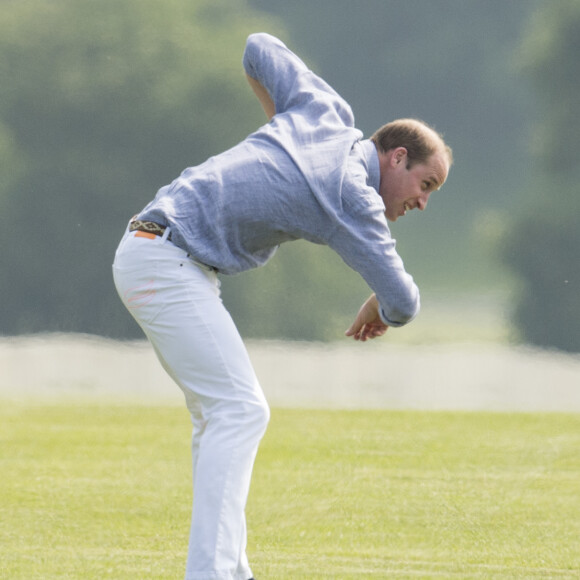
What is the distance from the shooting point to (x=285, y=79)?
10.6 feet

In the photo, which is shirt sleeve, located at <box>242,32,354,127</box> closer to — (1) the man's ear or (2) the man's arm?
(2) the man's arm

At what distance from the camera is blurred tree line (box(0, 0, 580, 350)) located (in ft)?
38.8

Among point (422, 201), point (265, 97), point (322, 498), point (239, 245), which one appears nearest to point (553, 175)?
point (322, 498)

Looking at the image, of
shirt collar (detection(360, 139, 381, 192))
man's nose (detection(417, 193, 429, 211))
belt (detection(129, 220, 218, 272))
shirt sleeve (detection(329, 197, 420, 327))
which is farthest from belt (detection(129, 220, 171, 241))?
man's nose (detection(417, 193, 429, 211))

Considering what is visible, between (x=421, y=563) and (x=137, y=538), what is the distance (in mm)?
1190

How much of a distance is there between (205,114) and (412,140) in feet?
31.6

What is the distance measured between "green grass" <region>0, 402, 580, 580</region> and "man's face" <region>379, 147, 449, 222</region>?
57.8 inches

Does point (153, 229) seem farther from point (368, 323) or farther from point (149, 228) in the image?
point (368, 323)

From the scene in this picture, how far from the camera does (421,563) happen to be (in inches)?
165

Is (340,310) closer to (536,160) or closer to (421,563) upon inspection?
(536,160)

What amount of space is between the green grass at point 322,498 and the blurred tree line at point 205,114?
2.86 m

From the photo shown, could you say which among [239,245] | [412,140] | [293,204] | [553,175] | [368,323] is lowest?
[368,323]

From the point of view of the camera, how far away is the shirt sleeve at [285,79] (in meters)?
3.18

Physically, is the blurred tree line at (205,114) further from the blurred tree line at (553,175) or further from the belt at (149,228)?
the belt at (149,228)
